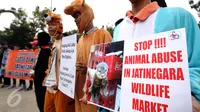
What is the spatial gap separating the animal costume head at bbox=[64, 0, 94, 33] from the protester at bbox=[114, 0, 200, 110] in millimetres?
1284

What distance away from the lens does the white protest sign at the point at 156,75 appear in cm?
115

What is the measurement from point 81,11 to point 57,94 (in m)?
1.04

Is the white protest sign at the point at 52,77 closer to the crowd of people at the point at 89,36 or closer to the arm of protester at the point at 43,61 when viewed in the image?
the crowd of people at the point at 89,36

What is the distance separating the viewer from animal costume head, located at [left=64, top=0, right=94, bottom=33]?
3.05 m

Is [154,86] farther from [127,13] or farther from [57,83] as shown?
[57,83]

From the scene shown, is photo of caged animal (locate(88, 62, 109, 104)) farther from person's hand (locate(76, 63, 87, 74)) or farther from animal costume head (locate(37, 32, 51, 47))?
animal costume head (locate(37, 32, 51, 47))

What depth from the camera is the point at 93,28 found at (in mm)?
3078

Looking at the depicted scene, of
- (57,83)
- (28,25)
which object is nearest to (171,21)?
(57,83)

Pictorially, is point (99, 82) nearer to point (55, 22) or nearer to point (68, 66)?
point (68, 66)

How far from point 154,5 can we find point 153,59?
18.5 inches

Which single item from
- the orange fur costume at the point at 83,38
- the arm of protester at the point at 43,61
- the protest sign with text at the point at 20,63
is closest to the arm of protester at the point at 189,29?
the orange fur costume at the point at 83,38

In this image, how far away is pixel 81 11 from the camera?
10.1 feet

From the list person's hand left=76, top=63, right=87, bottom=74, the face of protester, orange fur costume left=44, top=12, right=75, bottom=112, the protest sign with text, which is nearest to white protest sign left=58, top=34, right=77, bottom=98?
person's hand left=76, top=63, right=87, bottom=74

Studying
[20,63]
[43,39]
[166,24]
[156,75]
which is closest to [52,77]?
[43,39]
